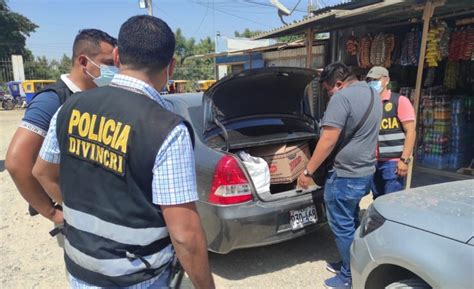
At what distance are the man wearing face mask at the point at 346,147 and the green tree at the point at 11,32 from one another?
142 ft

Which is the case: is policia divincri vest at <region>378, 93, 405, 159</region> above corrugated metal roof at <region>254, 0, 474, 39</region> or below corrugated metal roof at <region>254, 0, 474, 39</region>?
below

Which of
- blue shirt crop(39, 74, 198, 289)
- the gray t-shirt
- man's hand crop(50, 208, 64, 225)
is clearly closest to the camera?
blue shirt crop(39, 74, 198, 289)

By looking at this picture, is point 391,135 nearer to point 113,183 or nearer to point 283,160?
point 283,160

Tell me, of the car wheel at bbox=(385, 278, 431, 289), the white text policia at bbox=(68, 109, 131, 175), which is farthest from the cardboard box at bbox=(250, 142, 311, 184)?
the white text policia at bbox=(68, 109, 131, 175)

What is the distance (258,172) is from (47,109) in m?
1.77

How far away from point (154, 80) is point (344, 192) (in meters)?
2.03

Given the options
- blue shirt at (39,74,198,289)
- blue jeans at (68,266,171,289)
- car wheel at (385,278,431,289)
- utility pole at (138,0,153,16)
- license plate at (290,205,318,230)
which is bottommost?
license plate at (290,205,318,230)

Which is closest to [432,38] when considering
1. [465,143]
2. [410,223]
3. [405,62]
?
[405,62]

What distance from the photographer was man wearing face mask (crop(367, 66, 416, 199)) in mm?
3451

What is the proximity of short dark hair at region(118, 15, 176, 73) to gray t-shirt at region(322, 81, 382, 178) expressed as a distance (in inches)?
69.2

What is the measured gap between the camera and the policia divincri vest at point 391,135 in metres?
3.50

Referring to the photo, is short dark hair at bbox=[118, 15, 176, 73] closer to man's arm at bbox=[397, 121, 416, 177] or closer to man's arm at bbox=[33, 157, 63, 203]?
man's arm at bbox=[33, 157, 63, 203]

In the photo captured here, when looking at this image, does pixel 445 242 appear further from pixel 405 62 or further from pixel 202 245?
pixel 405 62

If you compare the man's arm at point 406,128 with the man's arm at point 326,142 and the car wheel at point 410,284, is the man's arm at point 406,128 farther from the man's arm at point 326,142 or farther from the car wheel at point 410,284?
the car wheel at point 410,284
